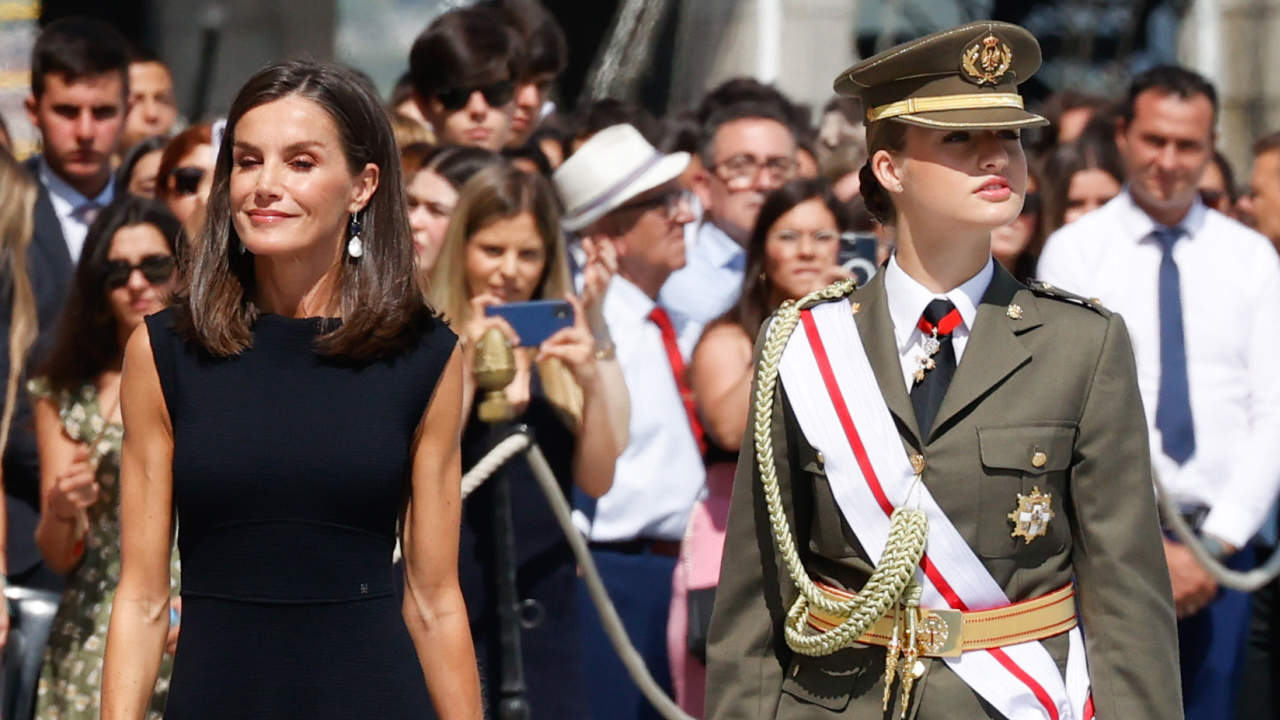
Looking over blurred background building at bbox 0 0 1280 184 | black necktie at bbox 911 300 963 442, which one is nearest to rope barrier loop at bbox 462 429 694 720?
black necktie at bbox 911 300 963 442

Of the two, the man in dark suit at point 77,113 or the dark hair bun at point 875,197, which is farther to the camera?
the man in dark suit at point 77,113

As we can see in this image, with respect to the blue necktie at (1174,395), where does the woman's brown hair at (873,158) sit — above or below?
above

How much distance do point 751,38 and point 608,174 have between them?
6.61 m

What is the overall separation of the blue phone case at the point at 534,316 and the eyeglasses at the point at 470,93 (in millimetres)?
2033

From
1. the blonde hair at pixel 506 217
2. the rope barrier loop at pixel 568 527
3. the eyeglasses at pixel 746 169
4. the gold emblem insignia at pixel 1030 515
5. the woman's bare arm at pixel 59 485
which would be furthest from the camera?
the eyeglasses at pixel 746 169

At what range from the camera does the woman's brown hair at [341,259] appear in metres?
3.69

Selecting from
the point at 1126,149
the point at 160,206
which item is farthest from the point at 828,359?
the point at 1126,149

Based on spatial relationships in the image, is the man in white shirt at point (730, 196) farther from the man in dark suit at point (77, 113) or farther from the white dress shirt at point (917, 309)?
the white dress shirt at point (917, 309)

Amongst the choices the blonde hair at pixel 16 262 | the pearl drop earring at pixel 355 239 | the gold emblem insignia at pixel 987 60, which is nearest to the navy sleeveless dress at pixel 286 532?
the pearl drop earring at pixel 355 239

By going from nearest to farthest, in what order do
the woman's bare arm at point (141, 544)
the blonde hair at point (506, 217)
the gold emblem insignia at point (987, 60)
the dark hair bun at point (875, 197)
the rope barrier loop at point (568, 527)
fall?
the woman's bare arm at point (141, 544), the gold emblem insignia at point (987, 60), the dark hair bun at point (875, 197), the rope barrier loop at point (568, 527), the blonde hair at point (506, 217)

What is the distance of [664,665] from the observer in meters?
6.42

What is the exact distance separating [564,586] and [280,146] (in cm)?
226

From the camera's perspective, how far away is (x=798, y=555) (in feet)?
12.6

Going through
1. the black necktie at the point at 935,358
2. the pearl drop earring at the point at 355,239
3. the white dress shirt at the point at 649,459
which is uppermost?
the pearl drop earring at the point at 355,239
